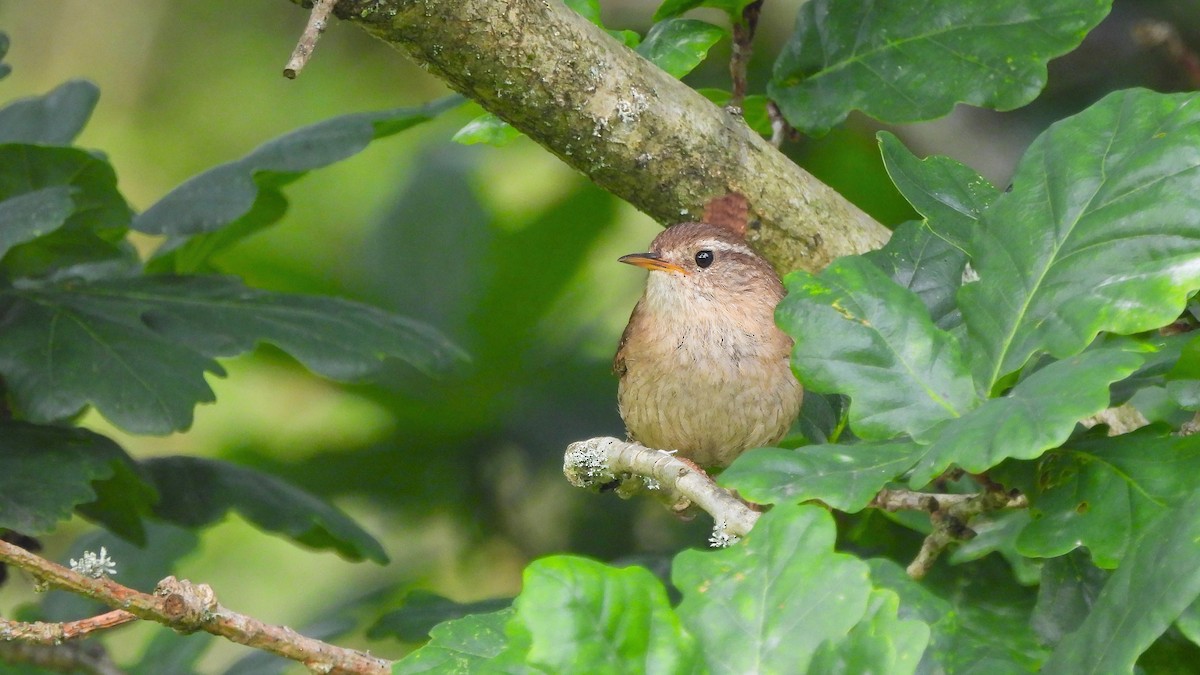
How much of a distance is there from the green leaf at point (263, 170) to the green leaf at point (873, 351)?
153 cm

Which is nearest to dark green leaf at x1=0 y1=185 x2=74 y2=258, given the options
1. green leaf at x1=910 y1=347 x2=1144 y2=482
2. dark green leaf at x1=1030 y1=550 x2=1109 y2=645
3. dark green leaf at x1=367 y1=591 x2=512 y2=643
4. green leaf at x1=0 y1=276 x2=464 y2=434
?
green leaf at x1=0 y1=276 x2=464 y2=434

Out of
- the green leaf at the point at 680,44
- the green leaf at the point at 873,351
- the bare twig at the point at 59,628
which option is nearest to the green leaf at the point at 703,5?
the green leaf at the point at 680,44

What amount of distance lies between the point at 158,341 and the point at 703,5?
1.27m

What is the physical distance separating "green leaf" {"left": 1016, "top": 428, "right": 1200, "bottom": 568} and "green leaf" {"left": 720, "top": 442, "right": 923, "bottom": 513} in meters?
0.21

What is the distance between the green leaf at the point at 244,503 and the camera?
2.84 meters

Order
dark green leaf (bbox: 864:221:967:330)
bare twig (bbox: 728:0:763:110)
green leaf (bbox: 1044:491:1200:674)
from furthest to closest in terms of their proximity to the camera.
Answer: bare twig (bbox: 728:0:763:110), dark green leaf (bbox: 864:221:967:330), green leaf (bbox: 1044:491:1200:674)

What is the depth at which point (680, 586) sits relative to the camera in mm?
1311

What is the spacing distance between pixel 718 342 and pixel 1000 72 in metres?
0.79

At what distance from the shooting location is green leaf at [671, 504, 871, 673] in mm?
1224

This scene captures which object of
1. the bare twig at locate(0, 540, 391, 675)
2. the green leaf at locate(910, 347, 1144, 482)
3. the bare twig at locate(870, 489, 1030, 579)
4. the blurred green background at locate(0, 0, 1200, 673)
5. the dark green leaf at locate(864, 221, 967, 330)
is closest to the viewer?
the green leaf at locate(910, 347, 1144, 482)

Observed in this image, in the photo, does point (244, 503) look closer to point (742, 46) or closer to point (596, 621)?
point (742, 46)

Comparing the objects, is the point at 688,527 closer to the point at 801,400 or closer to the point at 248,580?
the point at 801,400

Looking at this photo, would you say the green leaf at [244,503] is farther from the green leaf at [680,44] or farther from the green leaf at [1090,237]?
the green leaf at [1090,237]

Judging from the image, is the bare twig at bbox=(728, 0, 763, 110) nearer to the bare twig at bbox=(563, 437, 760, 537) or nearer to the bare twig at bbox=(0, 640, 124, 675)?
the bare twig at bbox=(563, 437, 760, 537)
